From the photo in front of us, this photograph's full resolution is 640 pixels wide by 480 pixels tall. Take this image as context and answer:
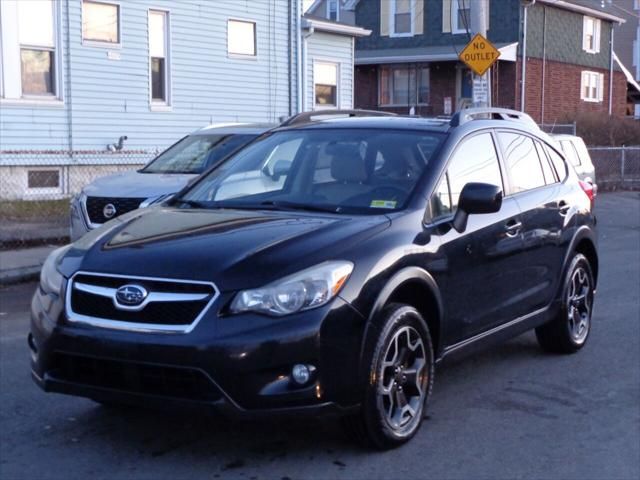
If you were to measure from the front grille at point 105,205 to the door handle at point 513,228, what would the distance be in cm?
538

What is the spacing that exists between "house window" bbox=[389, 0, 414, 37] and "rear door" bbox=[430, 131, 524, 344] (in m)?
32.5

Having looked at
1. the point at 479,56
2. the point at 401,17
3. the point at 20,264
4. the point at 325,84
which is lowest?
the point at 20,264

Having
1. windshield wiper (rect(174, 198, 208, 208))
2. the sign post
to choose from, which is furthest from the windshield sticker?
the sign post

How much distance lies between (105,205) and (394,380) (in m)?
6.40

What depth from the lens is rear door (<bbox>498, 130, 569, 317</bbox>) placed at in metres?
6.61

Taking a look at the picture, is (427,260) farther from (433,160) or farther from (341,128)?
(341,128)

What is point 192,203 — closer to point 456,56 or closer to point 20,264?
point 20,264

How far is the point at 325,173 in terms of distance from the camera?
6.00 metres

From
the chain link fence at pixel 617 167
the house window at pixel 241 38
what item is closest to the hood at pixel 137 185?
the house window at pixel 241 38

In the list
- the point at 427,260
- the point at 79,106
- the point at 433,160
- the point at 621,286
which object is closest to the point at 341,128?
the point at 433,160

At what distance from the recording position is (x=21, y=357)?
7359 mm

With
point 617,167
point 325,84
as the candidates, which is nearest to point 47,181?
point 325,84

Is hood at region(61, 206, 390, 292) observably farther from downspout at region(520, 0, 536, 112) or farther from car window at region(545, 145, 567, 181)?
downspout at region(520, 0, 536, 112)

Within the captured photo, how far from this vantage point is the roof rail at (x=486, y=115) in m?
6.30
